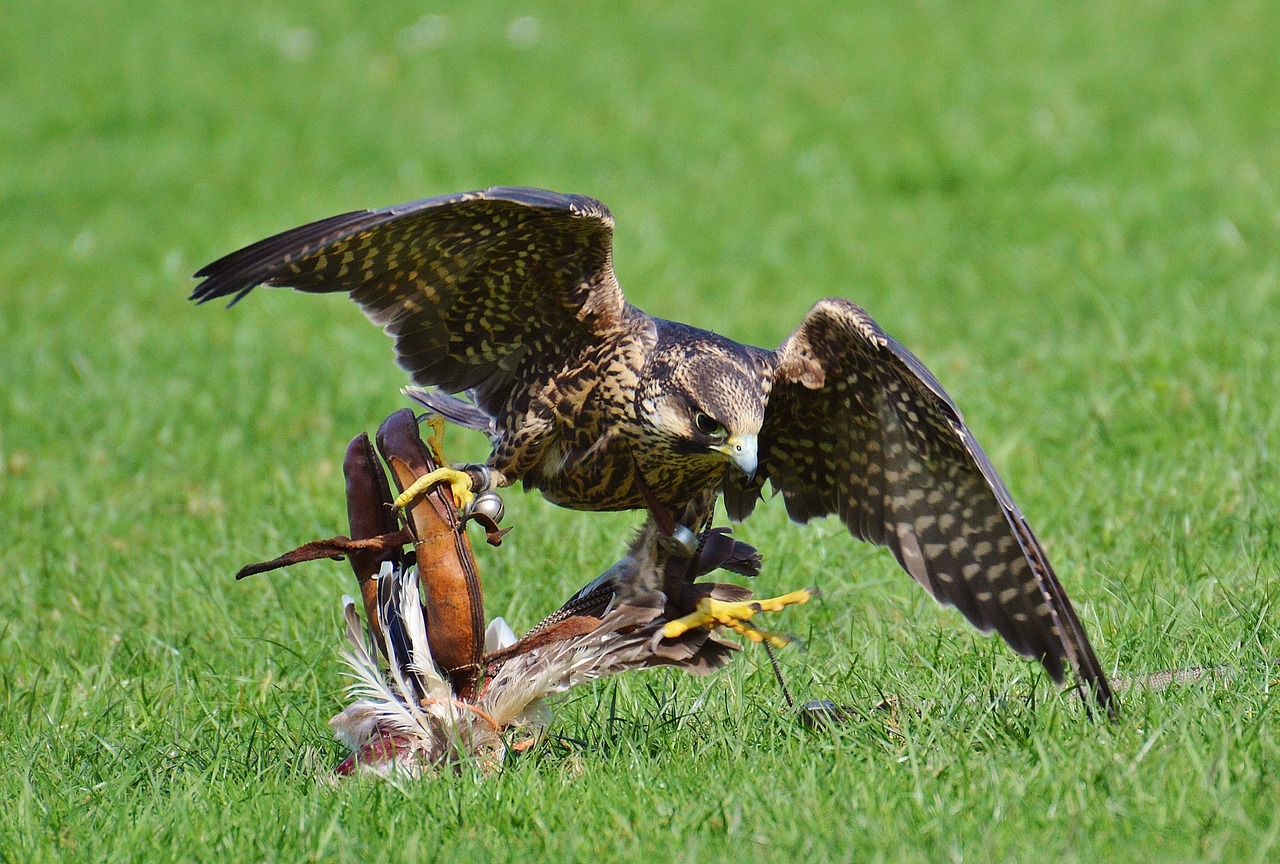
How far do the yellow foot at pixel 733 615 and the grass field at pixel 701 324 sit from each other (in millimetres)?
237

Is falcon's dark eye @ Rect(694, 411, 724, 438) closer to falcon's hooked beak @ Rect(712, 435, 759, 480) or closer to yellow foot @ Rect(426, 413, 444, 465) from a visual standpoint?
falcon's hooked beak @ Rect(712, 435, 759, 480)

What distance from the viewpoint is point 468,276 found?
12.4 feet

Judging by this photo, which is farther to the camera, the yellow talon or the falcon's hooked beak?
the yellow talon

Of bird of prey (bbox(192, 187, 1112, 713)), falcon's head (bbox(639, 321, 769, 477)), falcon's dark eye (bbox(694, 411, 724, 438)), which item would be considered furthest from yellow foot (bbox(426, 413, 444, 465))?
falcon's dark eye (bbox(694, 411, 724, 438))

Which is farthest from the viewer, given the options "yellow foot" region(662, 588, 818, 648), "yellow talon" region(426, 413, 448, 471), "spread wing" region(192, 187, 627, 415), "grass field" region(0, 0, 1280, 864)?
"yellow talon" region(426, 413, 448, 471)

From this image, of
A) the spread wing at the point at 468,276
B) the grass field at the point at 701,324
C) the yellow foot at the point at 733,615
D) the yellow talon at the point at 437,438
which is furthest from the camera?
the yellow talon at the point at 437,438

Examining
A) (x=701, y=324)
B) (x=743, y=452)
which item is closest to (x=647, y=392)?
(x=743, y=452)

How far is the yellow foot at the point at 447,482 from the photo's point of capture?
3.53m

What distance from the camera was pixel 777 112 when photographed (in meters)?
10.4

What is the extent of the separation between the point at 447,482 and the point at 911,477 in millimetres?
1157

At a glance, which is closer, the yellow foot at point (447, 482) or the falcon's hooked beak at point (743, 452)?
the falcon's hooked beak at point (743, 452)

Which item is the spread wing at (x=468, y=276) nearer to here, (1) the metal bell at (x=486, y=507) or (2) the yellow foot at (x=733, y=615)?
(1) the metal bell at (x=486, y=507)

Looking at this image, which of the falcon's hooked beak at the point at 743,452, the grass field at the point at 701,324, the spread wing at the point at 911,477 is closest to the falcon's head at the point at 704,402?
the falcon's hooked beak at the point at 743,452

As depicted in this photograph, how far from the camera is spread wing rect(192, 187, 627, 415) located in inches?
131
